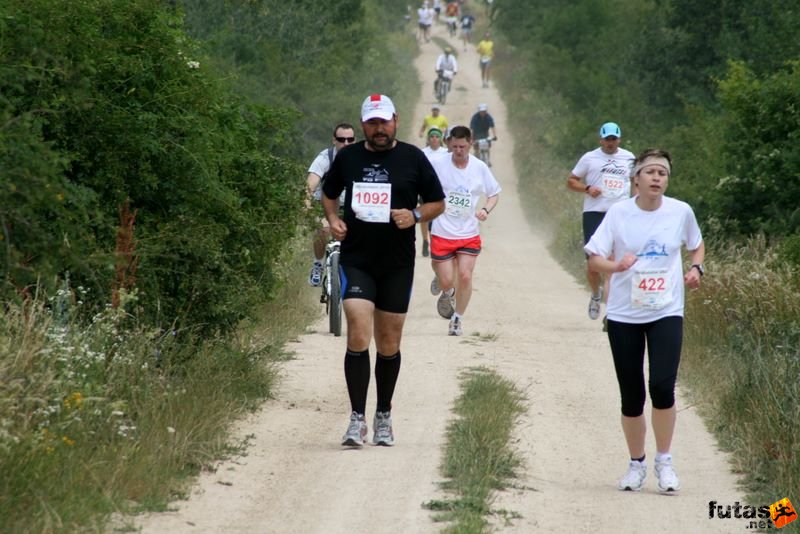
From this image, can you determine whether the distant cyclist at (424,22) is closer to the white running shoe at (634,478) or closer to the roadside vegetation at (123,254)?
the roadside vegetation at (123,254)

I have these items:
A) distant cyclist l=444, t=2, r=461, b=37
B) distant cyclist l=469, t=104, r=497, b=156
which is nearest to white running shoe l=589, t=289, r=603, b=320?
distant cyclist l=469, t=104, r=497, b=156

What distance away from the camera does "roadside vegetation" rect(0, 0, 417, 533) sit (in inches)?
238

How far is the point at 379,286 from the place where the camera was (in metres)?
8.28

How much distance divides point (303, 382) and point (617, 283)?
3.68 meters

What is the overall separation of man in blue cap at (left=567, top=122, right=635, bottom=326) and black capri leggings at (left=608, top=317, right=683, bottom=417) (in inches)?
Result: 250

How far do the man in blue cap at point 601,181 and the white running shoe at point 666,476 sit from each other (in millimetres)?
6414

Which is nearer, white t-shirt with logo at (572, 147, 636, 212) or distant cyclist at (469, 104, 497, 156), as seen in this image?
white t-shirt with logo at (572, 147, 636, 212)

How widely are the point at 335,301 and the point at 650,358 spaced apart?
18.7ft

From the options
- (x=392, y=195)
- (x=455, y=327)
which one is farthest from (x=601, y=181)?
(x=392, y=195)

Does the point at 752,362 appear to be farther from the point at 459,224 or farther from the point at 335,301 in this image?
the point at 335,301

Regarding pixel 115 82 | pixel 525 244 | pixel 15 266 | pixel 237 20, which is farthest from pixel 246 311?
pixel 237 20

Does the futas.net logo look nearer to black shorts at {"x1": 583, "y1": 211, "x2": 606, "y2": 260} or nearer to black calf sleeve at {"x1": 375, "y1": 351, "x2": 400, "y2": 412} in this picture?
black calf sleeve at {"x1": 375, "y1": 351, "x2": 400, "y2": 412}

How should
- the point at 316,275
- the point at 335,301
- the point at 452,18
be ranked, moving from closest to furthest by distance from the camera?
the point at 335,301
the point at 316,275
the point at 452,18

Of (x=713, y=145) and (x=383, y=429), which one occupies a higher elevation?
(x=713, y=145)
